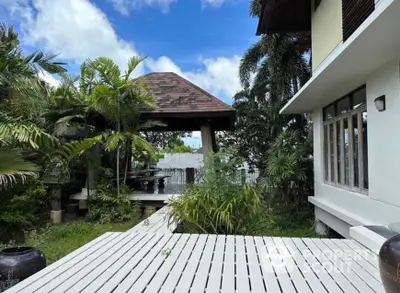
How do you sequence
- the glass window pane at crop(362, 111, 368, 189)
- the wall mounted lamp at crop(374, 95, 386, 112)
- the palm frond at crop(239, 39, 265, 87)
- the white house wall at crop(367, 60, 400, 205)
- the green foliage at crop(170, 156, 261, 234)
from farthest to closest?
the palm frond at crop(239, 39, 265, 87), the glass window pane at crop(362, 111, 368, 189), the green foliage at crop(170, 156, 261, 234), the wall mounted lamp at crop(374, 95, 386, 112), the white house wall at crop(367, 60, 400, 205)

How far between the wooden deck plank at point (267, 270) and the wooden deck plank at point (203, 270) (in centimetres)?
54

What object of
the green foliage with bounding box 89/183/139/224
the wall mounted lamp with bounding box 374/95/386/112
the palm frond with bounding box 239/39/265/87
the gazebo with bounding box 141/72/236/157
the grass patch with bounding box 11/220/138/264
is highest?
the palm frond with bounding box 239/39/265/87

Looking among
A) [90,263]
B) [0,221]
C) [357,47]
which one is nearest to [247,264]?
[90,263]

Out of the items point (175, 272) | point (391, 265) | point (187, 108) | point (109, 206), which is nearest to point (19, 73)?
point (109, 206)

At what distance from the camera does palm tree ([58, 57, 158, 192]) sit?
9664 millimetres

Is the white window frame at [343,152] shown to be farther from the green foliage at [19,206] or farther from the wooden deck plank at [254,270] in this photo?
the green foliage at [19,206]

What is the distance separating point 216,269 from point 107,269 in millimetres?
1077

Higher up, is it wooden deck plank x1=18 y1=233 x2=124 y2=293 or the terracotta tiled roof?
the terracotta tiled roof

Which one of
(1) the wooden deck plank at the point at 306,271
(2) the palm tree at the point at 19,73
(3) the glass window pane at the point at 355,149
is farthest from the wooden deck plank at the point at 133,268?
(2) the palm tree at the point at 19,73

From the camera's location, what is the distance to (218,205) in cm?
609

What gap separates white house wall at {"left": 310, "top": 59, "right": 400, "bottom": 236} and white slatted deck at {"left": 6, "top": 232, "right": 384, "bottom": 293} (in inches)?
48.3

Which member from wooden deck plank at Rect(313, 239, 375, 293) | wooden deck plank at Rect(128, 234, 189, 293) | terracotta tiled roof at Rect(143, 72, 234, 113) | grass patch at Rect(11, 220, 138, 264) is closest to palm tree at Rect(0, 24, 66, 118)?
grass patch at Rect(11, 220, 138, 264)

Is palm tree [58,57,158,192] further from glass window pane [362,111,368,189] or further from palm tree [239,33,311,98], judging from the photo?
palm tree [239,33,311,98]

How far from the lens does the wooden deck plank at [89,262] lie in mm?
3115
